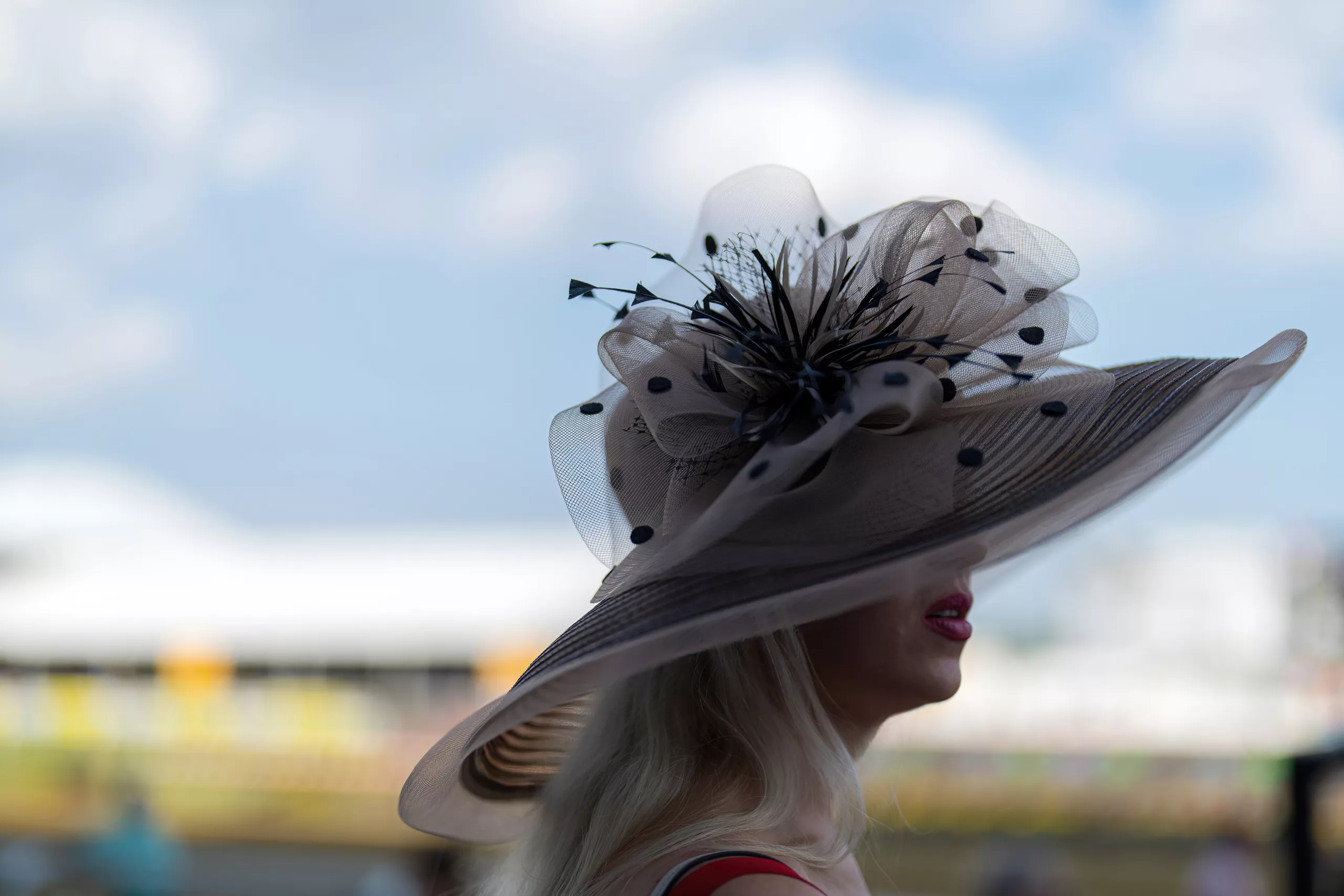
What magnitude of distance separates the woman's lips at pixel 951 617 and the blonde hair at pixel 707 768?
4.6 inches

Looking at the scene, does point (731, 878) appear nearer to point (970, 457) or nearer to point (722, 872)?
point (722, 872)

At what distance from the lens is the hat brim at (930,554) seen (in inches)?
32.8

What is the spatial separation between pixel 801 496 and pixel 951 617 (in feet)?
0.73

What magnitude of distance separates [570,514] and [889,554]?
305 millimetres

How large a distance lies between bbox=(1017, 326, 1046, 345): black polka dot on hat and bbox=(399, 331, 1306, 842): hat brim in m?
0.08

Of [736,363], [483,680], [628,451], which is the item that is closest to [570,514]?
[628,451]

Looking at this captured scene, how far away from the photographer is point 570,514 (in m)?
1.00

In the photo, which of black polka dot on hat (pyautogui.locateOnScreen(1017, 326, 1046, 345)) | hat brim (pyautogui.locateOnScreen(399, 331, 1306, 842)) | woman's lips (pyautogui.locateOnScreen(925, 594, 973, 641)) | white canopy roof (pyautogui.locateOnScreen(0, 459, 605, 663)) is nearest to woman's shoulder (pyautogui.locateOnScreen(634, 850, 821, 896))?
hat brim (pyautogui.locateOnScreen(399, 331, 1306, 842))

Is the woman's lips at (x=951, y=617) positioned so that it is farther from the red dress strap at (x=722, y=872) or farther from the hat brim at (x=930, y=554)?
the red dress strap at (x=722, y=872)

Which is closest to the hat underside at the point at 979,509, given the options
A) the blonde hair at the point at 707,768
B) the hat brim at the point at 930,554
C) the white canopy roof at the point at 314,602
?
the hat brim at the point at 930,554

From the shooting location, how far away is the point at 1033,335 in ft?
3.16

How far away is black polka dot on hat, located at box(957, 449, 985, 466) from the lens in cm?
86

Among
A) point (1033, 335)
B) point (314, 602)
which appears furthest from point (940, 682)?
point (314, 602)

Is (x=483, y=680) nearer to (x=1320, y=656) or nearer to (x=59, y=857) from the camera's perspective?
(x=59, y=857)
